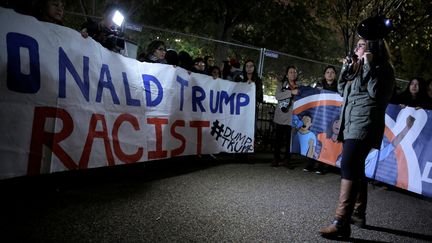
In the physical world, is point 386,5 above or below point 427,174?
above

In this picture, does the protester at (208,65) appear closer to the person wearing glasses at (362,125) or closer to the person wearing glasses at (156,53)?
the person wearing glasses at (156,53)

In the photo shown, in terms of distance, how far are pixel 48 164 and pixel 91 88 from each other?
1.01m

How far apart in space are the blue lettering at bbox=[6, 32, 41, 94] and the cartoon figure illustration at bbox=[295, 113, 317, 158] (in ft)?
16.4

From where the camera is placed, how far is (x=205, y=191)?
4.91 m

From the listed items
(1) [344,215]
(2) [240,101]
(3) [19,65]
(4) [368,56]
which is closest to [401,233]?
→ (1) [344,215]

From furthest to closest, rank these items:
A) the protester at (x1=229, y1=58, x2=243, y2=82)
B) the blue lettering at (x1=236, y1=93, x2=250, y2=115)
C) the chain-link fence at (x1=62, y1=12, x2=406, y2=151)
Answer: the chain-link fence at (x1=62, y1=12, x2=406, y2=151)
the protester at (x1=229, y1=58, x2=243, y2=82)
the blue lettering at (x1=236, y1=93, x2=250, y2=115)

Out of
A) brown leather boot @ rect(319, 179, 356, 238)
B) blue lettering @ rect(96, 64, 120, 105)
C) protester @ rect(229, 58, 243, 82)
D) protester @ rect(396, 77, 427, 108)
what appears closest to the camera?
brown leather boot @ rect(319, 179, 356, 238)

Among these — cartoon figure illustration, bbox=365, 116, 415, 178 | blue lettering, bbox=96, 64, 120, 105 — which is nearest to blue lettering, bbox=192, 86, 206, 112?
blue lettering, bbox=96, 64, 120, 105

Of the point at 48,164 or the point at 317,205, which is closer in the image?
the point at 48,164

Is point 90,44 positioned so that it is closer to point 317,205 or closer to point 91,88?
point 91,88

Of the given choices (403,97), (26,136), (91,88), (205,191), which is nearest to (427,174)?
(403,97)

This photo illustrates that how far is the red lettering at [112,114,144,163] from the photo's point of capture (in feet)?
16.0

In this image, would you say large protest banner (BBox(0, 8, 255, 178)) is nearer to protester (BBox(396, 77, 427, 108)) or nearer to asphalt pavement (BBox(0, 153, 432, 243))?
asphalt pavement (BBox(0, 153, 432, 243))

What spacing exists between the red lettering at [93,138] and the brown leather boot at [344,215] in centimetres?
265
